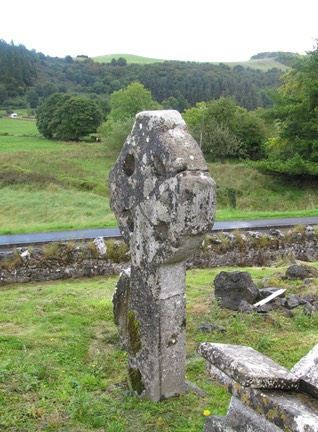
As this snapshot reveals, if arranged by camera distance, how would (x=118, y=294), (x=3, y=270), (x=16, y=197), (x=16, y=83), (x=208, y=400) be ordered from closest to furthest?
(x=208, y=400) → (x=118, y=294) → (x=3, y=270) → (x=16, y=197) → (x=16, y=83)

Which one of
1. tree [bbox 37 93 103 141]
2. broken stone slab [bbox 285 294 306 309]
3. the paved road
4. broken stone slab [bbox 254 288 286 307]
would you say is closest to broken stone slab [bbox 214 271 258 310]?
broken stone slab [bbox 254 288 286 307]

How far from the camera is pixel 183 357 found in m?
6.97

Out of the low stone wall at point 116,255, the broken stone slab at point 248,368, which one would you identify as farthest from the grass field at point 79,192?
the broken stone slab at point 248,368

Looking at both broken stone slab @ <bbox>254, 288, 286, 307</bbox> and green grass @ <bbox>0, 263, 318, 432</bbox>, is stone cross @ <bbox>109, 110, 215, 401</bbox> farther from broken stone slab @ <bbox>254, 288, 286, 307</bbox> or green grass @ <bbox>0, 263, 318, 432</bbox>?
broken stone slab @ <bbox>254, 288, 286, 307</bbox>

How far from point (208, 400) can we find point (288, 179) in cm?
3353

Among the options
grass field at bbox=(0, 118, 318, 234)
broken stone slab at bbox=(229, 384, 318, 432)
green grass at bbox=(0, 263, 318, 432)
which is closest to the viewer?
broken stone slab at bbox=(229, 384, 318, 432)

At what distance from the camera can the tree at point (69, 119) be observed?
70875mm

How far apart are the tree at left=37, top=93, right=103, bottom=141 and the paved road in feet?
168

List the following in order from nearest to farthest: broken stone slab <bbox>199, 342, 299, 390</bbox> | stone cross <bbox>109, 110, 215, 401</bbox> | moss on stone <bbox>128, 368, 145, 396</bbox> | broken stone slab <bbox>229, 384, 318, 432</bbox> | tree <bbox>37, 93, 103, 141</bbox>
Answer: broken stone slab <bbox>229, 384, 318, 432</bbox>, broken stone slab <bbox>199, 342, 299, 390</bbox>, stone cross <bbox>109, 110, 215, 401</bbox>, moss on stone <bbox>128, 368, 145, 396</bbox>, tree <bbox>37, 93, 103, 141</bbox>

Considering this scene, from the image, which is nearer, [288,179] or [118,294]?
[118,294]

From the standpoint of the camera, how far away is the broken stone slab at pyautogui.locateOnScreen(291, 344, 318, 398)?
3.09m

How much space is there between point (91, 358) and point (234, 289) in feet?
13.5

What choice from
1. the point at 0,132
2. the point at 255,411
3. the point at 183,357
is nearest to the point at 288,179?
the point at 183,357

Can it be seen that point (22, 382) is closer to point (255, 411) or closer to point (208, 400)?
point (208, 400)
